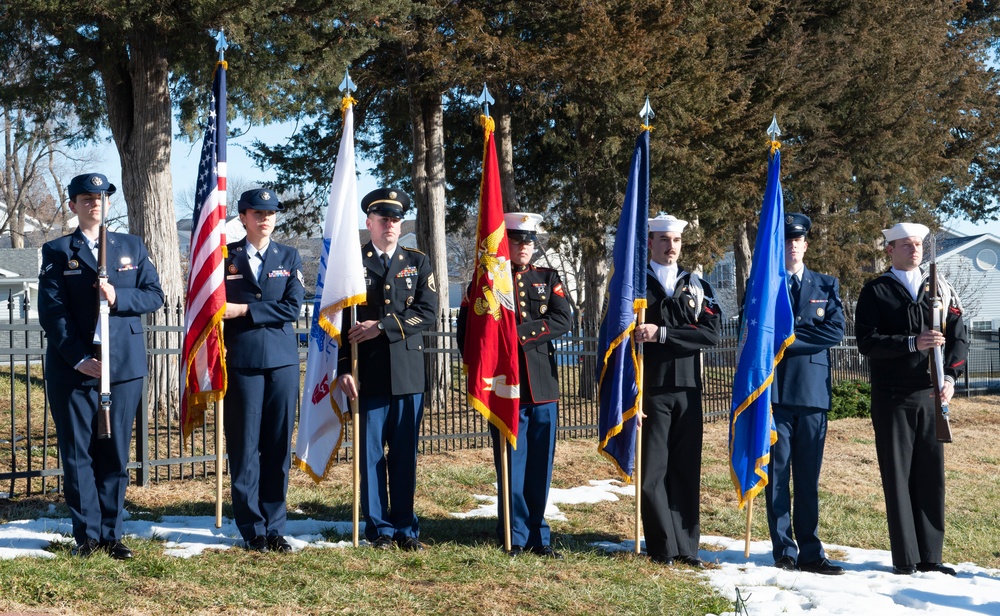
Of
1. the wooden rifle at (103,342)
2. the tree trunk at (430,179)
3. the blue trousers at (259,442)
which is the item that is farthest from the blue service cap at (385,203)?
the tree trunk at (430,179)

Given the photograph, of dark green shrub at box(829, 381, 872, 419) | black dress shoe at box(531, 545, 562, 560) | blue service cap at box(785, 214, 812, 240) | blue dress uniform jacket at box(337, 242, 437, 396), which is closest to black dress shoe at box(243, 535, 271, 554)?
blue dress uniform jacket at box(337, 242, 437, 396)

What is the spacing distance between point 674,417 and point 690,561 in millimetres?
924

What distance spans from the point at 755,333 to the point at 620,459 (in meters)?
1.24

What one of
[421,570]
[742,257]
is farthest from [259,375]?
[742,257]

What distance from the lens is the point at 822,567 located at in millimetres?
6172

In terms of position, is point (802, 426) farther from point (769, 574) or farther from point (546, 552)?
point (546, 552)

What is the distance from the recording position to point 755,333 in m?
6.40

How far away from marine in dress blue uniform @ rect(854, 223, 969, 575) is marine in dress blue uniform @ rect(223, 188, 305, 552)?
3764 millimetres

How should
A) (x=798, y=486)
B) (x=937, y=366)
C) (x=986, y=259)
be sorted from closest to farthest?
(x=937, y=366)
(x=798, y=486)
(x=986, y=259)

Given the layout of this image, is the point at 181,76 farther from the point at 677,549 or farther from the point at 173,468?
the point at 677,549

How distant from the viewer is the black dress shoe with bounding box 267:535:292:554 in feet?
19.0

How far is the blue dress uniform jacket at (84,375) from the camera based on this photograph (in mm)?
5445

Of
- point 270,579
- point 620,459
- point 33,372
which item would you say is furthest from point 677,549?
point 33,372

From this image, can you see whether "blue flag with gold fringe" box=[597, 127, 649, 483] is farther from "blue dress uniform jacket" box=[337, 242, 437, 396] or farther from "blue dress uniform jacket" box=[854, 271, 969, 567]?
"blue dress uniform jacket" box=[854, 271, 969, 567]
